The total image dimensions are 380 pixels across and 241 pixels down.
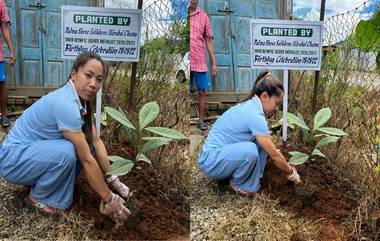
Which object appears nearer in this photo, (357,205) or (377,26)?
(377,26)

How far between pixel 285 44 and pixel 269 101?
0.23m

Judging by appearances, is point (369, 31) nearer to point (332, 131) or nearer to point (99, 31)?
point (332, 131)

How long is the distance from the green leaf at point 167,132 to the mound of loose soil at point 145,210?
0.19m

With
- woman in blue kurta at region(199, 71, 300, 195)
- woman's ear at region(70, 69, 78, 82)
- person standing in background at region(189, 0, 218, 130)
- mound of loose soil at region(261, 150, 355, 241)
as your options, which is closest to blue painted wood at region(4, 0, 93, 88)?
woman's ear at region(70, 69, 78, 82)

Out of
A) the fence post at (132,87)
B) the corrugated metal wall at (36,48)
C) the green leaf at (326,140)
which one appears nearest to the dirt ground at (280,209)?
the green leaf at (326,140)

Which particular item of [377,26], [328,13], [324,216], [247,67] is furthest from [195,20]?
[324,216]

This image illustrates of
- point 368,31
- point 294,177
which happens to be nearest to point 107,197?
point 294,177

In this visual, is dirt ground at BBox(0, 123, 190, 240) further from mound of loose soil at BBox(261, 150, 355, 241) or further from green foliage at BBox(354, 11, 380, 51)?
green foliage at BBox(354, 11, 380, 51)

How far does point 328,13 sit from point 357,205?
0.77 m

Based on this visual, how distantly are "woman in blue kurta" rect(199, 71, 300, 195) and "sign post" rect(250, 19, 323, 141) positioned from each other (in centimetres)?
7

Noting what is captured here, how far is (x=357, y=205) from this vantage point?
1.79 metres

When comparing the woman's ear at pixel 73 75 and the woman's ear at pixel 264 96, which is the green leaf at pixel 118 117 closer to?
the woman's ear at pixel 73 75

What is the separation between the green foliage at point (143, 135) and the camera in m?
1.74

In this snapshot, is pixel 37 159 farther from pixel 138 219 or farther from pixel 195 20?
pixel 195 20
